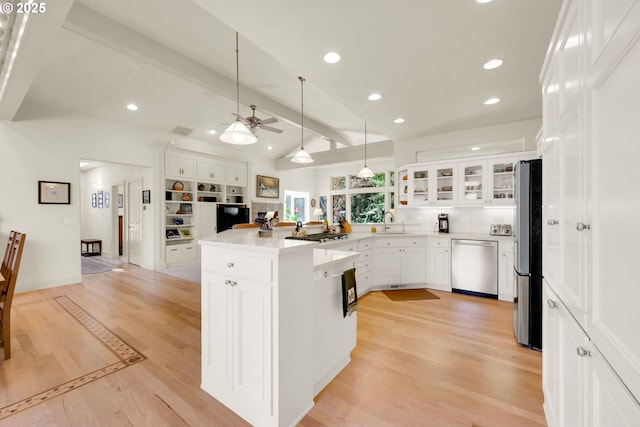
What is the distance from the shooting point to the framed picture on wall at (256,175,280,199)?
26.4ft

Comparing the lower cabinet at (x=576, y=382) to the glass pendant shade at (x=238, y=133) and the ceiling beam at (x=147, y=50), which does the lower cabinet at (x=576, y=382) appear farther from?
the ceiling beam at (x=147, y=50)

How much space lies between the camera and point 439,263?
4215 millimetres

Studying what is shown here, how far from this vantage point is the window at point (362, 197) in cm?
845


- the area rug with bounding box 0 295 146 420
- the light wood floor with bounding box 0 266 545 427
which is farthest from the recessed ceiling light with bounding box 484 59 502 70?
the area rug with bounding box 0 295 146 420

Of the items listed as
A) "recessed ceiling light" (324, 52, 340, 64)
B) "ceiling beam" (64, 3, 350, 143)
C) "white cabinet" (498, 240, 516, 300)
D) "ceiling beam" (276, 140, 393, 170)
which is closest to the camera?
"recessed ceiling light" (324, 52, 340, 64)

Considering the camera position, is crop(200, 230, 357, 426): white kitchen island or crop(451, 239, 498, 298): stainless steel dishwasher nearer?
crop(200, 230, 357, 426): white kitchen island

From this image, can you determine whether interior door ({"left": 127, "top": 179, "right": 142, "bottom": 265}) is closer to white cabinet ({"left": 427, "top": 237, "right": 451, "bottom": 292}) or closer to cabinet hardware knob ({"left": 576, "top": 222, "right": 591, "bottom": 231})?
white cabinet ({"left": 427, "top": 237, "right": 451, "bottom": 292})

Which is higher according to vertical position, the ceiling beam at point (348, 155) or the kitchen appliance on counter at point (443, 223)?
the ceiling beam at point (348, 155)

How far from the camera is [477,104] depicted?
3486 millimetres

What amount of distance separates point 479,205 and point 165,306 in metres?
4.90

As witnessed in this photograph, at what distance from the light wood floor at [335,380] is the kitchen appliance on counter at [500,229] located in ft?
4.01

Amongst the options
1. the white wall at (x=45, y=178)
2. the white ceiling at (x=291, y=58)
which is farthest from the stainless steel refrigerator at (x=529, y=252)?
the white wall at (x=45, y=178)

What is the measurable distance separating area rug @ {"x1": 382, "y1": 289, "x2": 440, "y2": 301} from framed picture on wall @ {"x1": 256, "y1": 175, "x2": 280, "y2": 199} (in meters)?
5.28

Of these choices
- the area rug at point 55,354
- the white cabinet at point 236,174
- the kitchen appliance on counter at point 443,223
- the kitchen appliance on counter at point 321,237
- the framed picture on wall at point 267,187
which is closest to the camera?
the area rug at point 55,354
